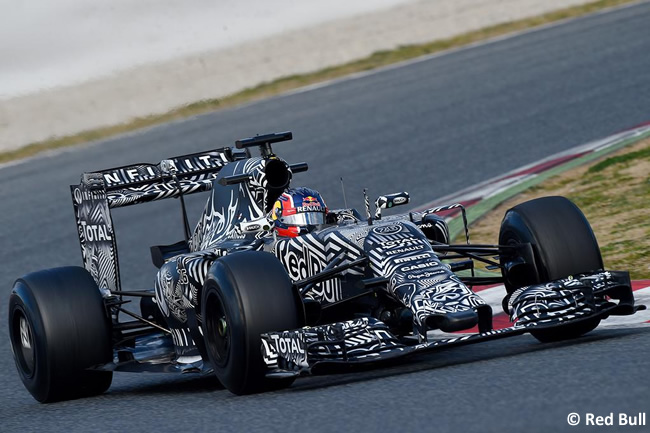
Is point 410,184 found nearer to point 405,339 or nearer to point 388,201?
point 388,201

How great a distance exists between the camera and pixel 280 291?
6699 mm

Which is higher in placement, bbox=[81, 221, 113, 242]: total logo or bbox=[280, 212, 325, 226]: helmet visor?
bbox=[81, 221, 113, 242]: total logo

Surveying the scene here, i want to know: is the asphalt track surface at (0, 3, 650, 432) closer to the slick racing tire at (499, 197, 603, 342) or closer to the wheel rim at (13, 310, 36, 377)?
the wheel rim at (13, 310, 36, 377)

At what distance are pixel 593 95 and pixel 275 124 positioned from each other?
15.1ft

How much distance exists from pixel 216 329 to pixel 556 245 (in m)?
2.11

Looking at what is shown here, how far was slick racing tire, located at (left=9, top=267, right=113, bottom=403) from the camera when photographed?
7.88 meters

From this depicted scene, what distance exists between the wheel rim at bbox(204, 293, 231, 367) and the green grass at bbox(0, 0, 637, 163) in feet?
40.7

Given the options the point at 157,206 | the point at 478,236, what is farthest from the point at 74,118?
the point at 478,236

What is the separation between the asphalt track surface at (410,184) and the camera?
5.68 metres

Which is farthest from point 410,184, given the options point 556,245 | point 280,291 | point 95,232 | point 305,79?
point 280,291

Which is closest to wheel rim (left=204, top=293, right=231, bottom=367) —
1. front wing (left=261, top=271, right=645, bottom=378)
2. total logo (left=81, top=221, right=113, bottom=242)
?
front wing (left=261, top=271, right=645, bottom=378)

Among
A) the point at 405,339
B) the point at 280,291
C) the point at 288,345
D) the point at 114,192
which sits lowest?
the point at 405,339

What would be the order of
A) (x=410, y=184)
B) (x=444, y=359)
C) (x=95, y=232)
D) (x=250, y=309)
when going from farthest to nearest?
(x=410, y=184), (x=95, y=232), (x=444, y=359), (x=250, y=309)

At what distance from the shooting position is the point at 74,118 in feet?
65.1
